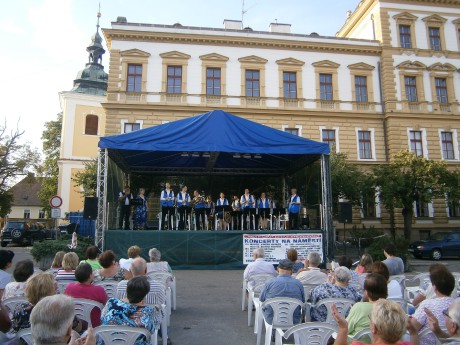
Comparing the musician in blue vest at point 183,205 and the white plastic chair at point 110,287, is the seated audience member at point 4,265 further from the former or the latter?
the musician in blue vest at point 183,205

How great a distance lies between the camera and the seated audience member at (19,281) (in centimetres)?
417

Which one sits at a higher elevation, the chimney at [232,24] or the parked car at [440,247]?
the chimney at [232,24]

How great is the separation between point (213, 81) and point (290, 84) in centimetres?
508

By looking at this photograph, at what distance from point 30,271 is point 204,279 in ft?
20.9

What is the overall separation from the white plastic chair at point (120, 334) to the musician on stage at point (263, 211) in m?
12.0

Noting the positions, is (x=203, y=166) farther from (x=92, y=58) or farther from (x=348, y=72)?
(x=92, y=58)

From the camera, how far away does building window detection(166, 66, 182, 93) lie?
76.8 feet

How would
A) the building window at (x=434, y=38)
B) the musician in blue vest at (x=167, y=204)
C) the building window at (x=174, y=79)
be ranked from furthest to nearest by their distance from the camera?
the building window at (x=434, y=38), the building window at (x=174, y=79), the musician in blue vest at (x=167, y=204)

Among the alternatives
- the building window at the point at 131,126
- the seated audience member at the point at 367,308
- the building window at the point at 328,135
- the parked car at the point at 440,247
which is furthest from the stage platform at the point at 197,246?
the building window at the point at 328,135

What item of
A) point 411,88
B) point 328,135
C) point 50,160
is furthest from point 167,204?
point 50,160

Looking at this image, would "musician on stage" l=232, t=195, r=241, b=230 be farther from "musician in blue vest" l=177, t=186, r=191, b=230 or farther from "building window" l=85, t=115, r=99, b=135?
"building window" l=85, t=115, r=99, b=135

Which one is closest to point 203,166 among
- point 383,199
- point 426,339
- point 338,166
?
point 338,166

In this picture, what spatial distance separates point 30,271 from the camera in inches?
173

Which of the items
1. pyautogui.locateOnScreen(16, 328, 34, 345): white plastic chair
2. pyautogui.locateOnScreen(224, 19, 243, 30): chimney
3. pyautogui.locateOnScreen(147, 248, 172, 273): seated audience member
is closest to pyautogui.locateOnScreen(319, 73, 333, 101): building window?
pyautogui.locateOnScreen(224, 19, 243, 30): chimney
